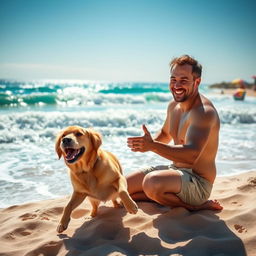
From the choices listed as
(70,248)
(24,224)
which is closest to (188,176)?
(70,248)

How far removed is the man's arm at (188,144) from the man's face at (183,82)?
0.29m

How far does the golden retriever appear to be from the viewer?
8.16ft

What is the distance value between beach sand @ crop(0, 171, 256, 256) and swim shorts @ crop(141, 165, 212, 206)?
12 cm

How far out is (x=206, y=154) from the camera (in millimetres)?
2832

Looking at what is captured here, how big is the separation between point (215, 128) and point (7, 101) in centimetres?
1695

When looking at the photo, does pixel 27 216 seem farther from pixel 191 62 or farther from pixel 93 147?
pixel 191 62

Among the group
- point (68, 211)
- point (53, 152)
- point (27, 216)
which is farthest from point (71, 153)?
point (53, 152)

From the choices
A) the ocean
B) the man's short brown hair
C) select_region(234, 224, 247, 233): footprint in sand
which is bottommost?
the ocean

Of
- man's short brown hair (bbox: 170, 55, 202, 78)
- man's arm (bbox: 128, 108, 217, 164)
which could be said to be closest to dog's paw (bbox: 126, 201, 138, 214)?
man's arm (bbox: 128, 108, 217, 164)

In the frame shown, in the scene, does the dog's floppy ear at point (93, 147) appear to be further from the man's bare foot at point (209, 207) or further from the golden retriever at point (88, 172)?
the man's bare foot at point (209, 207)

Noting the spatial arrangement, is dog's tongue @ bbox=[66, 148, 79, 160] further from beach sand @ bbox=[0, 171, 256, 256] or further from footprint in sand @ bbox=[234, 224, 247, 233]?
footprint in sand @ bbox=[234, 224, 247, 233]

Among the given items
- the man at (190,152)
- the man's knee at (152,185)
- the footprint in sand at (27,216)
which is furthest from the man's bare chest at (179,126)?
the footprint in sand at (27,216)

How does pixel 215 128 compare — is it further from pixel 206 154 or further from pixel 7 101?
pixel 7 101

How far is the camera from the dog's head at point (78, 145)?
2438 mm
